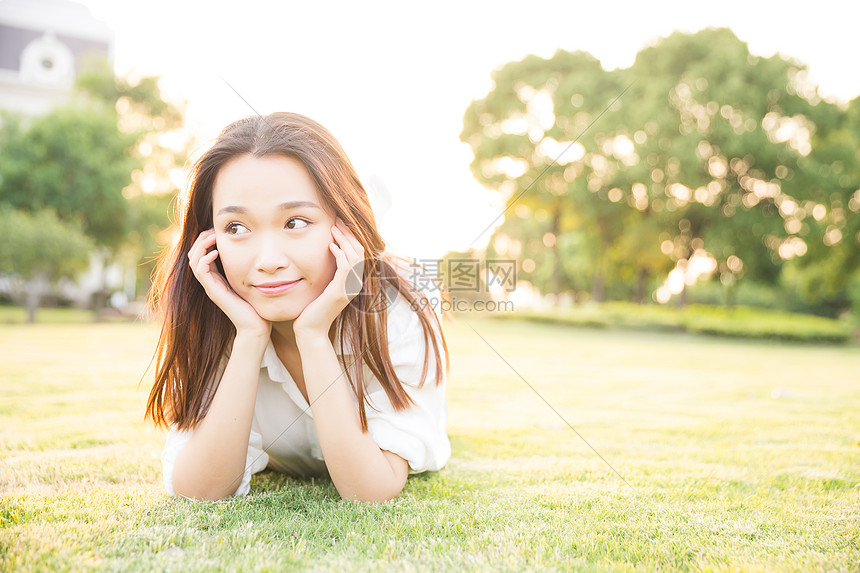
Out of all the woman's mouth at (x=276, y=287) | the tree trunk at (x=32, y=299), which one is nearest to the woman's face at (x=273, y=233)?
the woman's mouth at (x=276, y=287)

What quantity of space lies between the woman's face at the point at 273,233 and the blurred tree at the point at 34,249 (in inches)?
718

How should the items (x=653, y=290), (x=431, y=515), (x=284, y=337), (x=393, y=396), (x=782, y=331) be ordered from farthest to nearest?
1. (x=653, y=290)
2. (x=782, y=331)
3. (x=284, y=337)
4. (x=393, y=396)
5. (x=431, y=515)

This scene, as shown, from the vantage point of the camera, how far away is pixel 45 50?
34.9 meters

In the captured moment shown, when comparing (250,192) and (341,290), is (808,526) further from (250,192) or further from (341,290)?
(250,192)

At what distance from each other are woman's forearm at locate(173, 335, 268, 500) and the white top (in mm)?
104

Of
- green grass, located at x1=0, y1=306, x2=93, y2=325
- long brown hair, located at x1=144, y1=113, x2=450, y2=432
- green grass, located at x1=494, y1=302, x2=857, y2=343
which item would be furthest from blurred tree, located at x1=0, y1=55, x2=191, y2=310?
long brown hair, located at x1=144, y1=113, x2=450, y2=432

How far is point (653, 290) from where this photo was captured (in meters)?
47.6

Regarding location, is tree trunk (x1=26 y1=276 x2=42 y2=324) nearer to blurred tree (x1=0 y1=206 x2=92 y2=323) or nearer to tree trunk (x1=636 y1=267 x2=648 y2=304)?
blurred tree (x1=0 y1=206 x2=92 y2=323)

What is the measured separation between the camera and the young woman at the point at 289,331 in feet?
6.73

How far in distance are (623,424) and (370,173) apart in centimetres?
272

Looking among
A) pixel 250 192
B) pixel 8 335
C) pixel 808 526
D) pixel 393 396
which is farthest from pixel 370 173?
pixel 8 335

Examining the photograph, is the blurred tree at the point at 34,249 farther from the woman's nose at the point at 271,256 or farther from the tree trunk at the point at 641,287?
the tree trunk at the point at 641,287

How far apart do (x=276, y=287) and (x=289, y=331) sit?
0.31 metres

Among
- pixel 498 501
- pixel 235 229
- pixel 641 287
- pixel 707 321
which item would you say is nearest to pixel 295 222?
pixel 235 229
